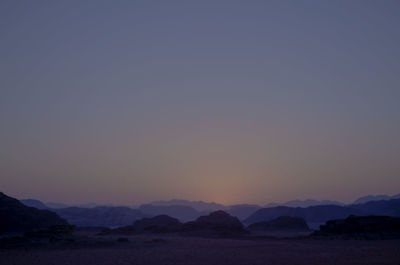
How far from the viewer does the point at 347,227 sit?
152ft

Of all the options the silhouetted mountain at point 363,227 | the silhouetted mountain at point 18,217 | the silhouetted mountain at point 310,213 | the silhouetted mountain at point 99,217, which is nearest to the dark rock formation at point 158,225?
the silhouetted mountain at point 18,217

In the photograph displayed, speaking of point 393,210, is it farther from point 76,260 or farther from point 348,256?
point 76,260

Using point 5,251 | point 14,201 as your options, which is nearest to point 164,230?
point 14,201

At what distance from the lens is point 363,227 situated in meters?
45.2

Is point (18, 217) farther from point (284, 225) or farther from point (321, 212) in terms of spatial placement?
point (321, 212)

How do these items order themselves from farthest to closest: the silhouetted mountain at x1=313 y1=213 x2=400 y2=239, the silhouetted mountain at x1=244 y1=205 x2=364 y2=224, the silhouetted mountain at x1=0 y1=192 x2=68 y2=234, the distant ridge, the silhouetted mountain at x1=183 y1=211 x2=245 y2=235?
1. the silhouetted mountain at x1=244 y1=205 x2=364 y2=224
2. the distant ridge
3. the silhouetted mountain at x1=183 y1=211 x2=245 y2=235
4. the silhouetted mountain at x1=0 y1=192 x2=68 y2=234
5. the silhouetted mountain at x1=313 y1=213 x2=400 y2=239

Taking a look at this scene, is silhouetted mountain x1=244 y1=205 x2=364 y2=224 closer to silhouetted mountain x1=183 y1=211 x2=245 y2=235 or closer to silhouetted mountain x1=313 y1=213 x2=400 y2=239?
silhouetted mountain x1=183 y1=211 x2=245 y2=235

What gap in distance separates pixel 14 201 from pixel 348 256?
145 ft

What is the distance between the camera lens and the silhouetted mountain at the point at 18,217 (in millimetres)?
49406

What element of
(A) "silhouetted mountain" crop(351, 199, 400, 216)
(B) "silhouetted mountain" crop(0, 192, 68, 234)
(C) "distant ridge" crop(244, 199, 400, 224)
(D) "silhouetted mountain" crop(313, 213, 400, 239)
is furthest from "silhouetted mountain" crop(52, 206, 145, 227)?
(D) "silhouetted mountain" crop(313, 213, 400, 239)

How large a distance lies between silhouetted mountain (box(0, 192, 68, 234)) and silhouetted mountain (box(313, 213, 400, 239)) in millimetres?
33060

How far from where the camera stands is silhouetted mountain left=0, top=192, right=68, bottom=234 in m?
49.4

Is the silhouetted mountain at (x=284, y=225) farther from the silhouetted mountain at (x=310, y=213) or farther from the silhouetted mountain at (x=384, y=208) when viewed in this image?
the silhouetted mountain at (x=310, y=213)

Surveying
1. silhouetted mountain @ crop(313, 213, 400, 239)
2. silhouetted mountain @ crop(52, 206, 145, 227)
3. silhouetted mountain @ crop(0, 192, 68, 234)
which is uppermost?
silhouetted mountain @ crop(52, 206, 145, 227)
